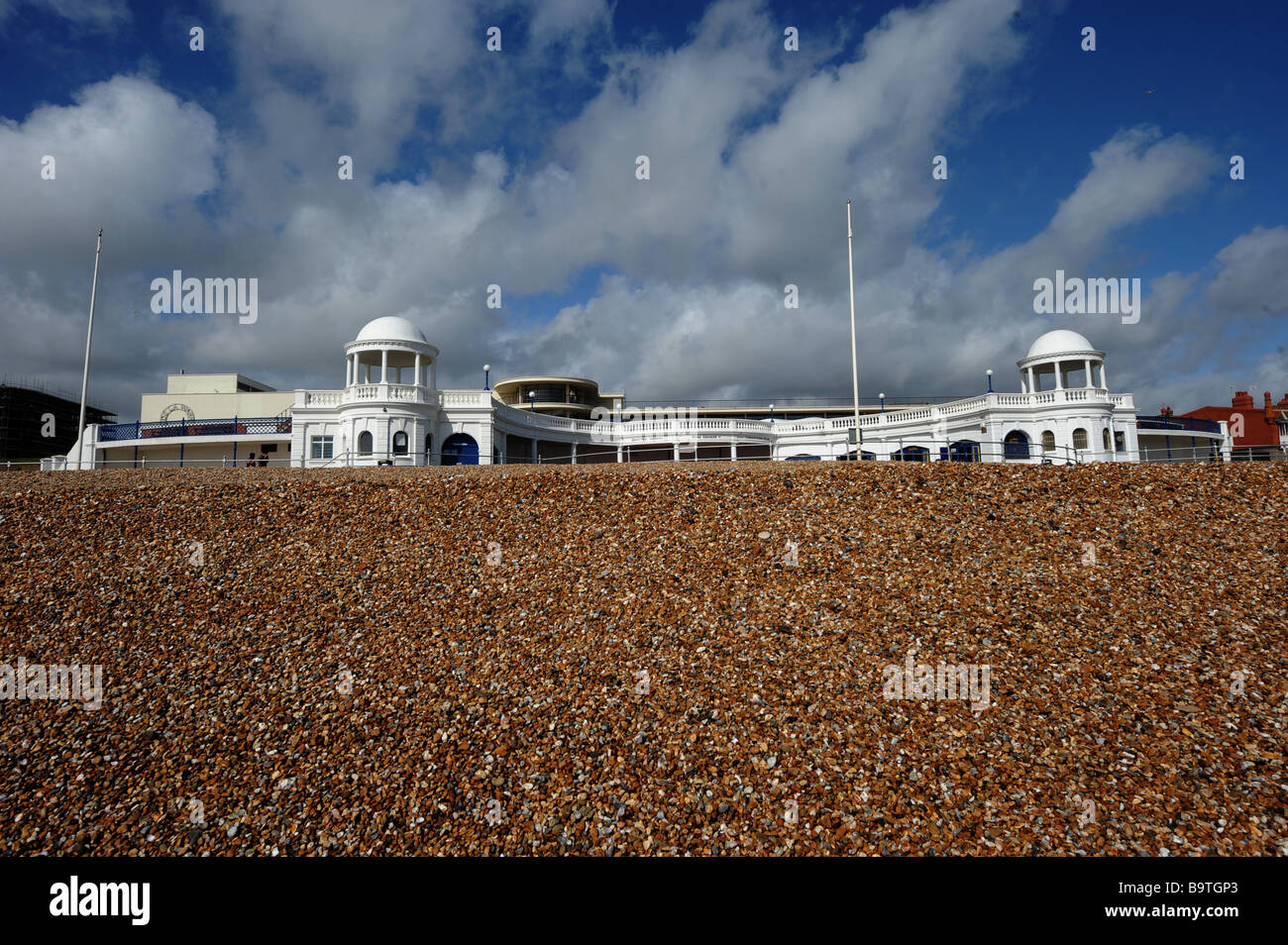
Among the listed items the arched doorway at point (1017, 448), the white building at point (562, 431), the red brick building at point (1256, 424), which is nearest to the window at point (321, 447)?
the white building at point (562, 431)

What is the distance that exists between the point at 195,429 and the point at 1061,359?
51261 millimetres

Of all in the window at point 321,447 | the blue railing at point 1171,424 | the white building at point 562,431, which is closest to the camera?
the white building at point 562,431

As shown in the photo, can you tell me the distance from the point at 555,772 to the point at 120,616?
916cm

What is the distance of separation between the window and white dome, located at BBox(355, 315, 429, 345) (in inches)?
231

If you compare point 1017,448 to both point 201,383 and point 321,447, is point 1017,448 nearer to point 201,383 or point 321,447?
point 321,447

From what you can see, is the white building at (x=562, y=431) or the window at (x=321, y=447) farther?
the window at (x=321, y=447)

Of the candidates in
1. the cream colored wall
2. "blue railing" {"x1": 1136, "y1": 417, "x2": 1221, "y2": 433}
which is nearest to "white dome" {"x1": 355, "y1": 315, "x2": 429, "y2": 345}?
the cream colored wall

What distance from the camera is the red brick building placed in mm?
51938

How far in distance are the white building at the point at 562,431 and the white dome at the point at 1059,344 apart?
70 mm

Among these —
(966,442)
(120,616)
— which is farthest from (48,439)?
(966,442)

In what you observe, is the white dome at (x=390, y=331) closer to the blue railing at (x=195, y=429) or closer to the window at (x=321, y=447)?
the window at (x=321, y=447)

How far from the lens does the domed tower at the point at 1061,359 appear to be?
3394 cm

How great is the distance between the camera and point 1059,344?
3462 centimetres

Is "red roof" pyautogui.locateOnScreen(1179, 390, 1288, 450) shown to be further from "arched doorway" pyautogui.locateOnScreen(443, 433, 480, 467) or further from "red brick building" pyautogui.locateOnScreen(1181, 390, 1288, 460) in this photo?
"arched doorway" pyautogui.locateOnScreen(443, 433, 480, 467)
